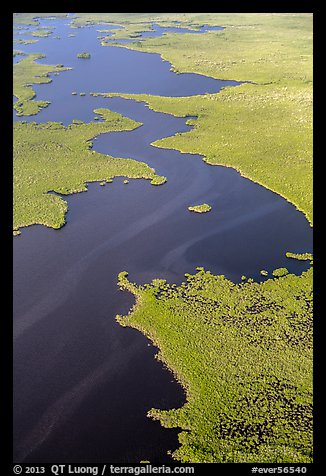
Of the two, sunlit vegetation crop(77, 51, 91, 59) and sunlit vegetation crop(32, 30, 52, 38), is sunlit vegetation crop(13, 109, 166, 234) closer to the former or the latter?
sunlit vegetation crop(77, 51, 91, 59)

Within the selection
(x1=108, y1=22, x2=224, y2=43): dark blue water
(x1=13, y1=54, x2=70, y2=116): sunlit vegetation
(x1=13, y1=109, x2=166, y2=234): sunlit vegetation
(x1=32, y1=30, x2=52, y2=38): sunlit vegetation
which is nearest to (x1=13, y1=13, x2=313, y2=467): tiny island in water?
(x1=13, y1=109, x2=166, y2=234): sunlit vegetation

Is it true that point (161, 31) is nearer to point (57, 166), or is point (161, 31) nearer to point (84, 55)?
point (84, 55)

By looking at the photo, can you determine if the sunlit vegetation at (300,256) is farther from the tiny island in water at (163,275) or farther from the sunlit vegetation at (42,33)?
the sunlit vegetation at (42,33)

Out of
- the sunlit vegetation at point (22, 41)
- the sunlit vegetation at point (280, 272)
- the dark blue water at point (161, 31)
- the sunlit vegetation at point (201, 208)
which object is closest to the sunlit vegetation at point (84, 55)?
the dark blue water at point (161, 31)
